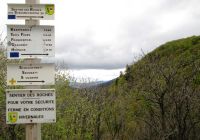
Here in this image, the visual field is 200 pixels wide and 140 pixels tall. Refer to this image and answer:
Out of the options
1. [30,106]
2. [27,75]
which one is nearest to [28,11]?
[27,75]

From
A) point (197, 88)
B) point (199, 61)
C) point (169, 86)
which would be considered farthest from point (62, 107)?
point (199, 61)

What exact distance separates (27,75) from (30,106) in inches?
15.3

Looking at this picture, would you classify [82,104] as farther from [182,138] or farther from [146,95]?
[182,138]


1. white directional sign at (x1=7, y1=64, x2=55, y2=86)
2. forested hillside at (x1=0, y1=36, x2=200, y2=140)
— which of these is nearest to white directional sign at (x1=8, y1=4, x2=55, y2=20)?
white directional sign at (x1=7, y1=64, x2=55, y2=86)

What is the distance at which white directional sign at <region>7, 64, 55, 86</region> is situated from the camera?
5398 mm

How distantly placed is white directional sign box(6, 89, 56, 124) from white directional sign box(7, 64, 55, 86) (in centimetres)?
11

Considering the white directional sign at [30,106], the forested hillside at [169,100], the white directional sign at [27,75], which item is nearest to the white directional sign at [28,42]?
the white directional sign at [27,75]

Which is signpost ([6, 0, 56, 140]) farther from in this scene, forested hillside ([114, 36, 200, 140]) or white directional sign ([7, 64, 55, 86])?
forested hillside ([114, 36, 200, 140])

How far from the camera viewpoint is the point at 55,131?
64.5ft

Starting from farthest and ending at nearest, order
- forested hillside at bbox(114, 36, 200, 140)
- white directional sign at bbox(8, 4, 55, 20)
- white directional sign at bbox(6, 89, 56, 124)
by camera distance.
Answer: forested hillside at bbox(114, 36, 200, 140)
white directional sign at bbox(8, 4, 55, 20)
white directional sign at bbox(6, 89, 56, 124)

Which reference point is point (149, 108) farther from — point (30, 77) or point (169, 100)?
point (30, 77)

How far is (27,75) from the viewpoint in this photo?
17.7 feet

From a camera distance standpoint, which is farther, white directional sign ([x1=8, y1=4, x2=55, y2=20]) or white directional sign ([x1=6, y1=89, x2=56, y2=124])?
white directional sign ([x1=8, y1=4, x2=55, y2=20])

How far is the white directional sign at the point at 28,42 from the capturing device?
5379 mm
